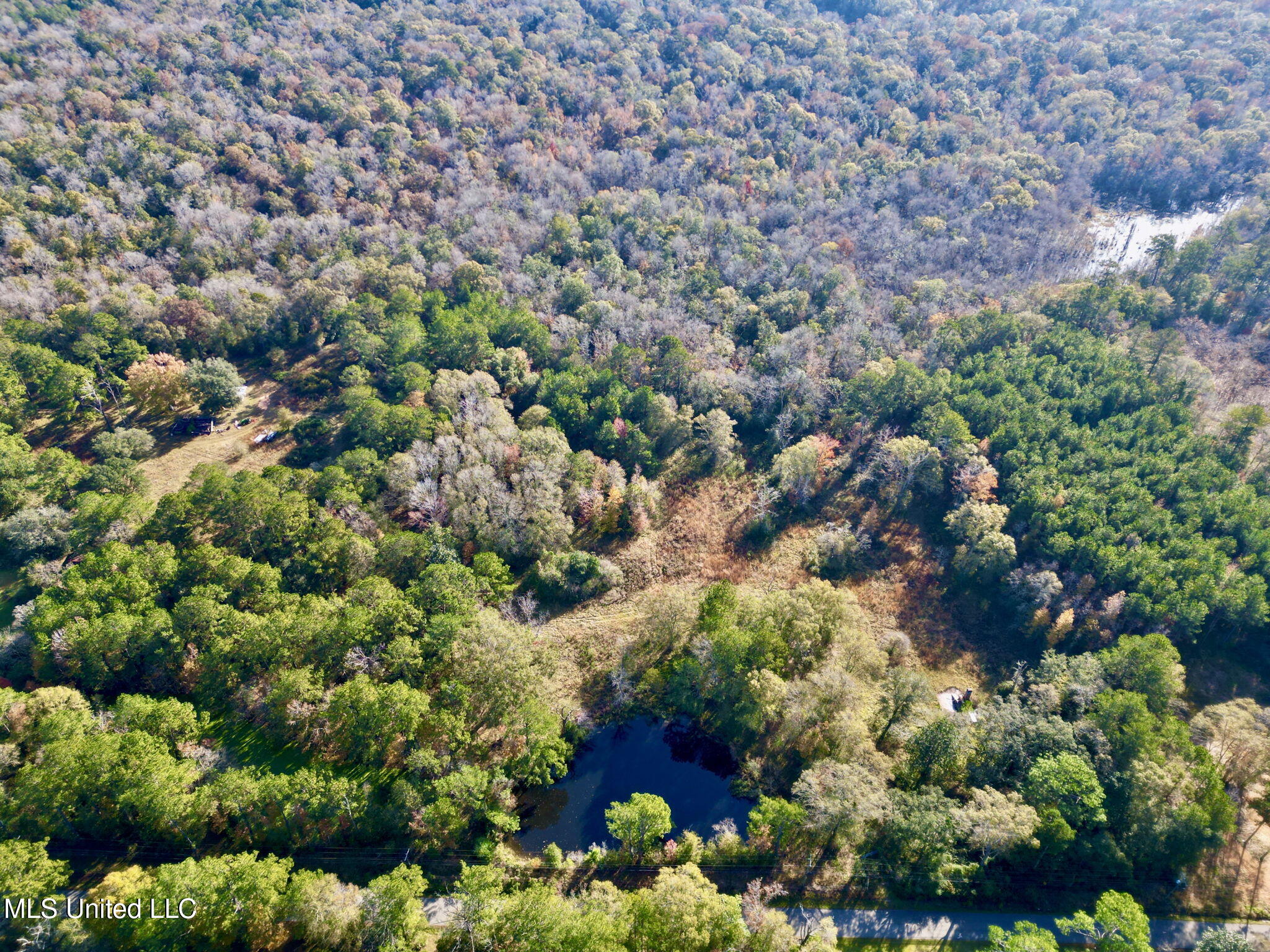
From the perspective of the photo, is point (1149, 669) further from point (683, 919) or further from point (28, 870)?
point (28, 870)

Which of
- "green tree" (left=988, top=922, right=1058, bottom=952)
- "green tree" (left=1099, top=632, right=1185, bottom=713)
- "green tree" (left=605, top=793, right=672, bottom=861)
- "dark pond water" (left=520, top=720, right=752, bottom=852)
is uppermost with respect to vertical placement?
"green tree" (left=1099, top=632, right=1185, bottom=713)

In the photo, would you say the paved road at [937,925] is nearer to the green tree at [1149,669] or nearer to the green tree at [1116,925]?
the green tree at [1116,925]

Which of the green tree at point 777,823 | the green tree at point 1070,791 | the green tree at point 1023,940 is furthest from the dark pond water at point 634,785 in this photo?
the green tree at point 1070,791

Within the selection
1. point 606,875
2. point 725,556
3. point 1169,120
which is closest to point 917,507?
point 725,556

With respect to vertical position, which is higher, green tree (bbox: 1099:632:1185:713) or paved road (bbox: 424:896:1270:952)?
green tree (bbox: 1099:632:1185:713)

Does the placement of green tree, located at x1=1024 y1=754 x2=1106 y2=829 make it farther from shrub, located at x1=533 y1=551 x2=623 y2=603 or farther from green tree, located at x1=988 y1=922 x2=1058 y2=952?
shrub, located at x1=533 y1=551 x2=623 y2=603

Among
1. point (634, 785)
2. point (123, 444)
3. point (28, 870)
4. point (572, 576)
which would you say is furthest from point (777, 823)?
point (123, 444)

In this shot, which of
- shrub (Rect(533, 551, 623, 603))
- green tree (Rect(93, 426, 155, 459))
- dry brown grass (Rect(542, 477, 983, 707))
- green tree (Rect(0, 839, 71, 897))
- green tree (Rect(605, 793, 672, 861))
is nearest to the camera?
green tree (Rect(0, 839, 71, 897))

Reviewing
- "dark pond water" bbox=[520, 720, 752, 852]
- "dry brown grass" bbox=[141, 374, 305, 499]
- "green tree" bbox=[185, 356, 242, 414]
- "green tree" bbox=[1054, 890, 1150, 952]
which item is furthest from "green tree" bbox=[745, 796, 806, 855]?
"green tree" bbox=[185, 356, 242, 414]
